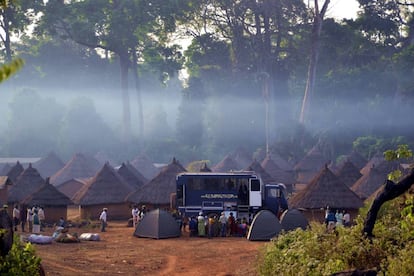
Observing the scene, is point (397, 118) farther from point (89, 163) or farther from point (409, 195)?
point (409, 195)

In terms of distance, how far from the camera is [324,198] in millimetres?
30203

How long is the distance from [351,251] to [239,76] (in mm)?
59901

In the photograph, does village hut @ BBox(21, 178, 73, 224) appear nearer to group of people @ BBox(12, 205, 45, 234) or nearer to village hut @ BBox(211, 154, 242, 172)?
group of people @ BBox(12, 205, 45, 234)

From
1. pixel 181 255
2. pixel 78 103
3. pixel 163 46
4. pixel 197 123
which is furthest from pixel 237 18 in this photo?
pixel 181 255

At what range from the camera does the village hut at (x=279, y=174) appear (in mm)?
49844

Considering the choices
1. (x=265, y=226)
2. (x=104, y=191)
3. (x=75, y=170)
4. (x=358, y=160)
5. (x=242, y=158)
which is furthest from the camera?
(x=242, y=158)

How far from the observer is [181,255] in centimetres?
2162

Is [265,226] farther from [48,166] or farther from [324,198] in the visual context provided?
[48,166]

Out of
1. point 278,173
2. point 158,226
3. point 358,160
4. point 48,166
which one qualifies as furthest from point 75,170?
point 158,226

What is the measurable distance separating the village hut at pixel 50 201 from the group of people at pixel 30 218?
14.1 inches

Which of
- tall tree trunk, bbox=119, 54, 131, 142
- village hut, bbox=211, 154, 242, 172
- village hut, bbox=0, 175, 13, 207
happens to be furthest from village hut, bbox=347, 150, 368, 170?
village hut, bbox=0, 175, 13, 207

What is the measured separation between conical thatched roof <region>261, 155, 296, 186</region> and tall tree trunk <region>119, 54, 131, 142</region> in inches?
807

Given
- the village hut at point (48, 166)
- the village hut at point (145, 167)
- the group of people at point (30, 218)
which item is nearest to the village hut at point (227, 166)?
the village hut at point (145, 167)

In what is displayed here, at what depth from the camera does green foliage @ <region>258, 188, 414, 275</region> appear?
12.3 m
